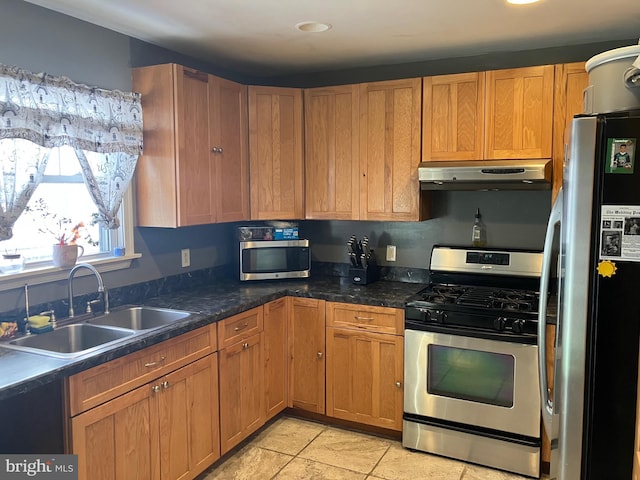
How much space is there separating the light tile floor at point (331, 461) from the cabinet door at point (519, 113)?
1.76m

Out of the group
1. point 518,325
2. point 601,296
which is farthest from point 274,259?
point 601,296

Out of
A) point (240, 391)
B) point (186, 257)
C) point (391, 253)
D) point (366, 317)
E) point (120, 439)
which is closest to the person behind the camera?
point (120, 439)

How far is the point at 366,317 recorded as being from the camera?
10.3ft

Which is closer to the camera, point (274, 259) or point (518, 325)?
point (518, 325)

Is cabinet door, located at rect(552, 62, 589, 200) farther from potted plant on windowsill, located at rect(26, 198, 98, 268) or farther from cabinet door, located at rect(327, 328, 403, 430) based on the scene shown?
potted plant on windowsill, located at rect(26, 198, 98, 268)

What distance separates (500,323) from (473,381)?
38 cm

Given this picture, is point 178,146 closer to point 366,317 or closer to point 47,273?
point 47,273

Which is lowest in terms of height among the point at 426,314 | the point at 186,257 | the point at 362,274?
the point at 426,314

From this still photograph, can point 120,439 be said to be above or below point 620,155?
below

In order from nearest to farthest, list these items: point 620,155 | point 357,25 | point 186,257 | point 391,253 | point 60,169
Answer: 1. point 620,155
2. point 60,169
3. point 357,25
4. point 186,257
5. point 391,253

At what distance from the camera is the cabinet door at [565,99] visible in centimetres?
285

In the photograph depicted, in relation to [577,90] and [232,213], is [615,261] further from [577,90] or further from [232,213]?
[232,213]

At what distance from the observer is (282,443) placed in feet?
10.3

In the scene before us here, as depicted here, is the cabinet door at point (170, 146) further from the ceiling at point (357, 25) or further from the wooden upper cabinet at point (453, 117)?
the wooden upper cabinet at point (453, 117)
